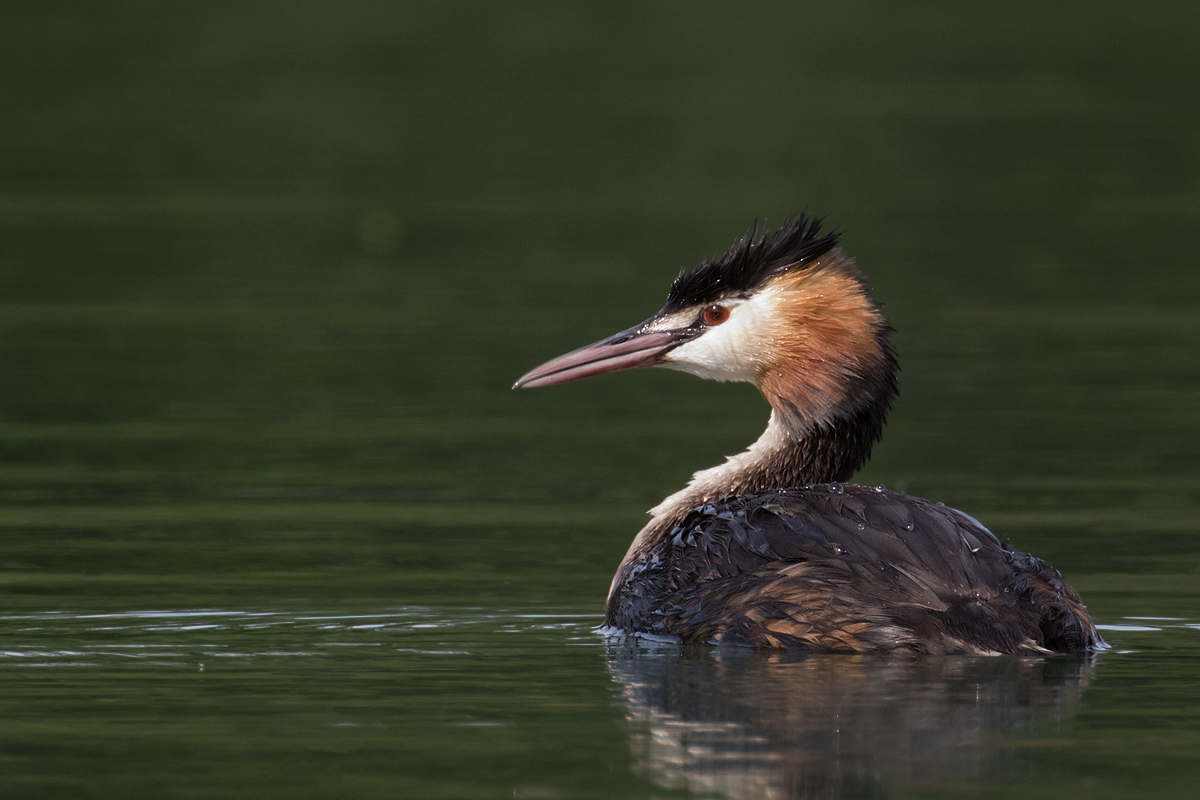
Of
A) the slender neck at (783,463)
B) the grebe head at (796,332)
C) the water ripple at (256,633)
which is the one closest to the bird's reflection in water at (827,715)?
the water ripple at (256,633)

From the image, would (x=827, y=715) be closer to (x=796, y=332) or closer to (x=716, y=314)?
(x=796, y=332)

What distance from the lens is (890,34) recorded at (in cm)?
4484

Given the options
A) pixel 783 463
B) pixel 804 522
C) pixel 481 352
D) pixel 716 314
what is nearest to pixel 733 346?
pixel 716 314

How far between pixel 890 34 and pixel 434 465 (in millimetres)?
33086

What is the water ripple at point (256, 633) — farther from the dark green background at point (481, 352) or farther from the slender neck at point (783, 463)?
the slender neck at point (783, 463)

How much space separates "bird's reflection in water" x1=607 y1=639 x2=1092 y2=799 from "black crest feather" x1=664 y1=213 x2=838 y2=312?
81.2 inches

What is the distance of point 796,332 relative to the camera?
10.2 m

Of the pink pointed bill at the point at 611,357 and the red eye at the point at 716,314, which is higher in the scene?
the red eye at the point at 716,314

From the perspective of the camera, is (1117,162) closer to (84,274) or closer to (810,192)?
(810,192)

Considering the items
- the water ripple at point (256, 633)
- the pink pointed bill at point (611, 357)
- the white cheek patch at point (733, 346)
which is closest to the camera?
the water ripple at point (256, 633)

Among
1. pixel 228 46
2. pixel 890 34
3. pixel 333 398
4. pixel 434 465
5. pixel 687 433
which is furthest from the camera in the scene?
pixel 890 34

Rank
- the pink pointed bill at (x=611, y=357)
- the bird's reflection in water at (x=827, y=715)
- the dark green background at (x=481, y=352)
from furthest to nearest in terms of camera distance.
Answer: the pink pointed bill at (x=611, y=357), the dark green background at (x=481, y=352), the bird's reflection in water at (x=827, y=715)

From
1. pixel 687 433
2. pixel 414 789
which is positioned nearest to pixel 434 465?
pixel 687 433

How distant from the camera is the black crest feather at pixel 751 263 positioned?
10.2 m
